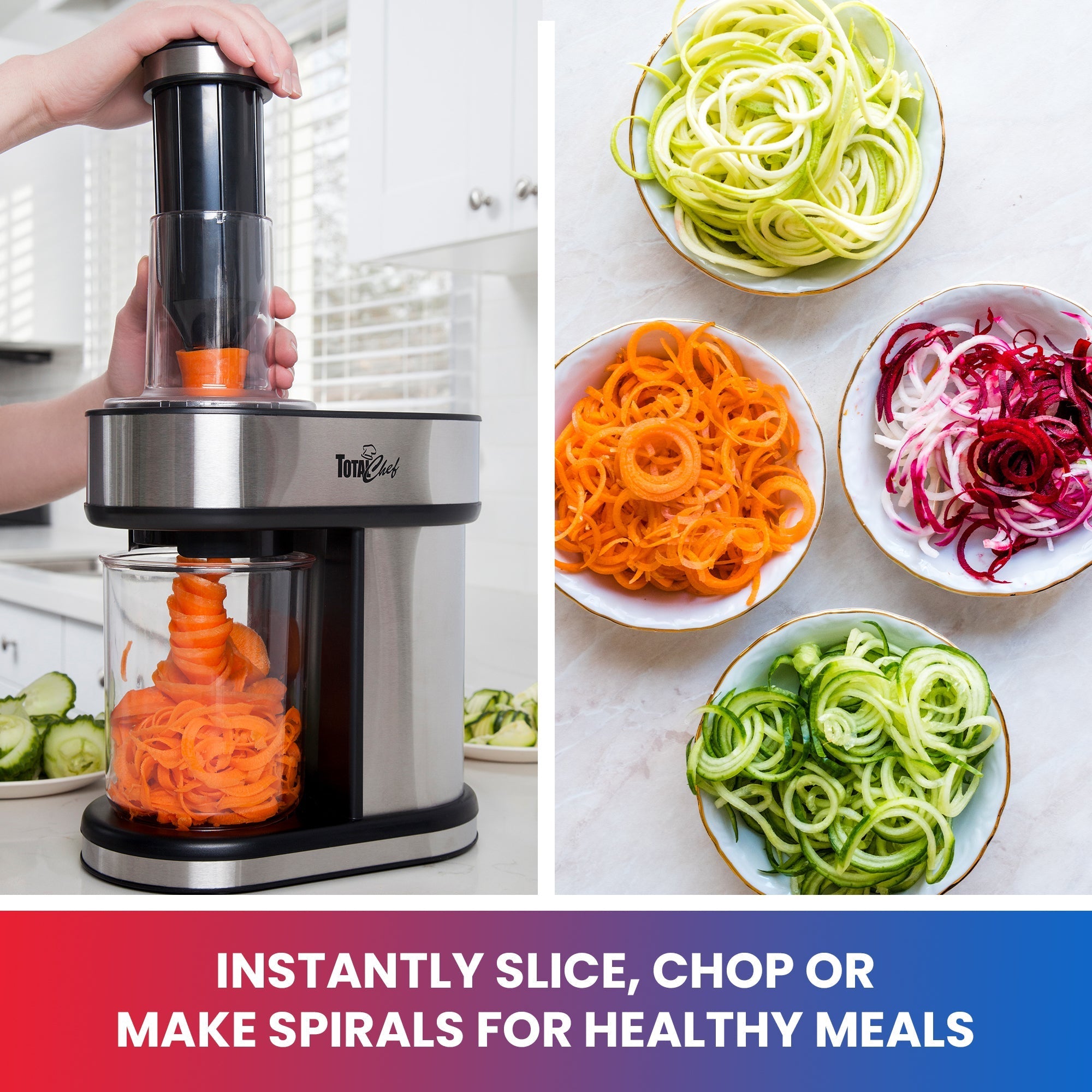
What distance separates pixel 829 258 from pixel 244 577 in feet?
2.13

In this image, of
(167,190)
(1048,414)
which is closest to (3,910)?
(167,190)

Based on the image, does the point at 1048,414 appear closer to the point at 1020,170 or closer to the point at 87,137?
the point at 1020,170

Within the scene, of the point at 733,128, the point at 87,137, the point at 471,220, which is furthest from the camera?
the point at 87,137

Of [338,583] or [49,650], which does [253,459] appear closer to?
[338,583]

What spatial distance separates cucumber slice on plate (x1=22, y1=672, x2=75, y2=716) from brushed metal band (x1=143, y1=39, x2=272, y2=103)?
527 mm

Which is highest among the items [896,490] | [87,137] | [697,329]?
[87,137]

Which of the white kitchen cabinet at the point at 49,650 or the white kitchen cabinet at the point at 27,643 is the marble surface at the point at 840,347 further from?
the white kitchen cabinet at the point at 27,643

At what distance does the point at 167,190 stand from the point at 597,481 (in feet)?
1.54

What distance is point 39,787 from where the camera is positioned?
923 mm

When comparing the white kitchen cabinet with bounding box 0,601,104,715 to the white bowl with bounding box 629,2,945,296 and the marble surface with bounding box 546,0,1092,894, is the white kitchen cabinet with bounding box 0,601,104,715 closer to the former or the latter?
the marble surface with bounding box 546,0,1092,894

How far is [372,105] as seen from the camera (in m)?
1.74

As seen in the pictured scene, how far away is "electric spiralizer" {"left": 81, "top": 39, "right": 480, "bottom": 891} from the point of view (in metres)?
0.71

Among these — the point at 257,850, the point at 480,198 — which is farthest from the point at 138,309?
the point at 480,198

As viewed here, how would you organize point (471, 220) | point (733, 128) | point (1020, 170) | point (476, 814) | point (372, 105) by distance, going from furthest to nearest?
point (372, 105), point (471, 220), point (1020, 170), point (733, 128), point (476, 814)
